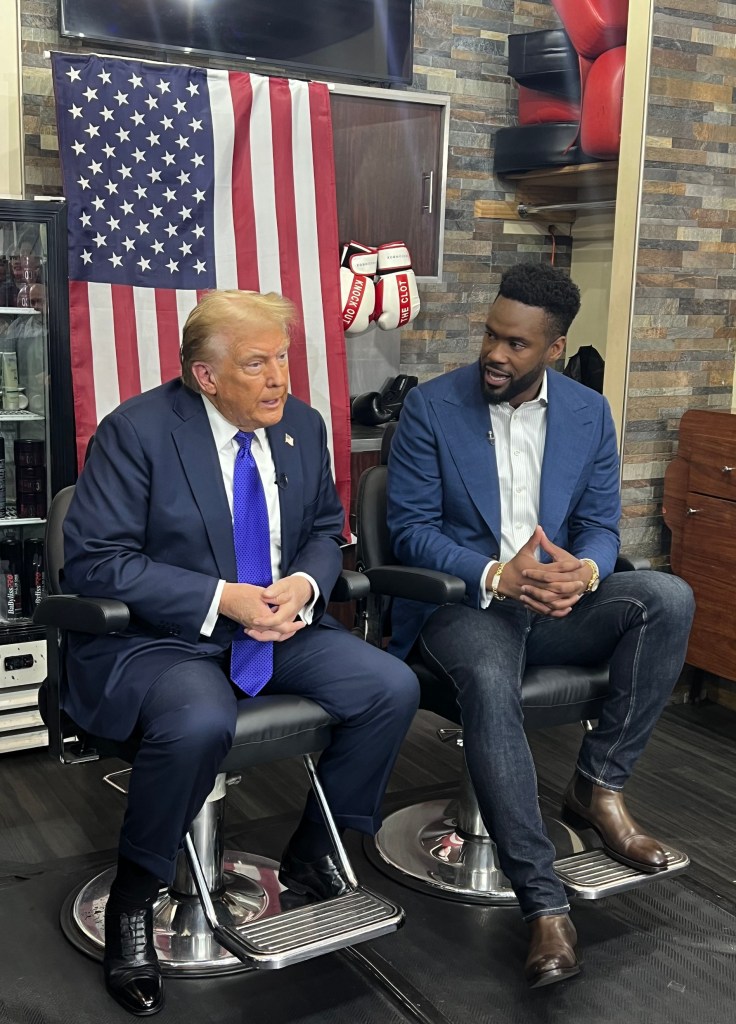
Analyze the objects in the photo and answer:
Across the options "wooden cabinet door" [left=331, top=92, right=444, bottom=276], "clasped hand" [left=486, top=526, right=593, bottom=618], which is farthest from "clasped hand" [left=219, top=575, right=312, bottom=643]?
"wooden cabinet door" [left=331, top=92, right=444, bottom=276]

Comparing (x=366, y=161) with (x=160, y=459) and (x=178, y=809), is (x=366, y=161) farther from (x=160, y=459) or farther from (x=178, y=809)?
(x=178, y=809)

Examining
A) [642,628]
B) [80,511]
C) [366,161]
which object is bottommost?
[642,628]

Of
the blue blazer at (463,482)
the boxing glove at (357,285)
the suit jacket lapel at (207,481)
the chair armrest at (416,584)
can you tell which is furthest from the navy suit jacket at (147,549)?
the boxing glove at (357,285)

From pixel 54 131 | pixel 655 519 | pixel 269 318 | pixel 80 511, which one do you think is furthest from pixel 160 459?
pixel 655 519

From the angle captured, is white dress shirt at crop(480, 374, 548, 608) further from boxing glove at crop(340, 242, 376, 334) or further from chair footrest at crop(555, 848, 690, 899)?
boxing glove at crop(340, 242, 376, 334)

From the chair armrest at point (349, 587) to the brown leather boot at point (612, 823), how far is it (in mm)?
666

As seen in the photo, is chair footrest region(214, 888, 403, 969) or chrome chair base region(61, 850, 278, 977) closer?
chair footrest region(214, 888, 403, 969)

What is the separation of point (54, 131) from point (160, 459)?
1.78 metres

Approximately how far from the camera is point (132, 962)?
209cm

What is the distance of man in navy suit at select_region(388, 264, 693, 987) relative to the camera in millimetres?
2309

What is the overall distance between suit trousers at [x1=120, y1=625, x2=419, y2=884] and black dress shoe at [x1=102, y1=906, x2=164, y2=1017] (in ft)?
0.39

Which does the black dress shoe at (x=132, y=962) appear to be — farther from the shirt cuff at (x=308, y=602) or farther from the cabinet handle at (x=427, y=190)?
the cabinet handle at (x=427, y=190)

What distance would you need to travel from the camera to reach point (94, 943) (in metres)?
2.27

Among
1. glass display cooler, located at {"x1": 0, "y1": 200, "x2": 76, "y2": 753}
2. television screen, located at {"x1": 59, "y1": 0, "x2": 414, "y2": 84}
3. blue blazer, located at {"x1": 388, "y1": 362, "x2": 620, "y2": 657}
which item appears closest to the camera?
blue blazer, located at {"x1": 388, "y1": 362, "x2": 620, "y2": 657}
